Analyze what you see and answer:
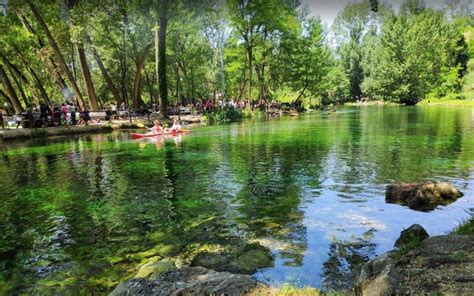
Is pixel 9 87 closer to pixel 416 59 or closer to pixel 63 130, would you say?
pixel 63 130

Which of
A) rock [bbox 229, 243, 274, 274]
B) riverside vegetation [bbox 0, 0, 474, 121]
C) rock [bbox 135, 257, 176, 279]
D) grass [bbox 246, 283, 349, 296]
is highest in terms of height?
riverside vegetation [bbox 0, 0, 474, 121]

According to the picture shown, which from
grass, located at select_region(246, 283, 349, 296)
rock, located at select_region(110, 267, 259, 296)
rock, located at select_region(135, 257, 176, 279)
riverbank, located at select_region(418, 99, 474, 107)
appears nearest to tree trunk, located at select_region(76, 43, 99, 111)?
rock, located at select_region(135, 257, 176, 279)

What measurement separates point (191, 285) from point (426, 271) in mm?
2616

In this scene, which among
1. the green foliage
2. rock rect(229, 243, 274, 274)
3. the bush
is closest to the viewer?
rock rect(229, 243, 274, 274)

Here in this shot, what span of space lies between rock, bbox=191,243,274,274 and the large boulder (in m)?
4.63

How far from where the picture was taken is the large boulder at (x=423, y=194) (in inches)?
386

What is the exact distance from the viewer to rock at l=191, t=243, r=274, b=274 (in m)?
6.70

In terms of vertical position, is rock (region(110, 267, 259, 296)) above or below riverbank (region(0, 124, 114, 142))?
below

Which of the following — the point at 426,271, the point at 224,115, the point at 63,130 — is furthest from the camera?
the point at 224,115

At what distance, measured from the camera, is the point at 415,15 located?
8456 centimetres

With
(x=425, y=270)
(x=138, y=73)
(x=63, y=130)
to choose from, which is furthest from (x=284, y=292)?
(x=138, y=73)

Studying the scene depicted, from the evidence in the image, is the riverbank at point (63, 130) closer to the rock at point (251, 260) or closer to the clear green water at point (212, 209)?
the clear green water at point (212, 209)

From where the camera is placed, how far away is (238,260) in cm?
697

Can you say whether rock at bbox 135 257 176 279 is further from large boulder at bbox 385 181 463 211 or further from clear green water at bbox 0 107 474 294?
large boulder at bbox 385 181 463 211
